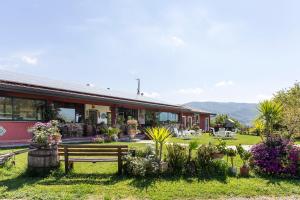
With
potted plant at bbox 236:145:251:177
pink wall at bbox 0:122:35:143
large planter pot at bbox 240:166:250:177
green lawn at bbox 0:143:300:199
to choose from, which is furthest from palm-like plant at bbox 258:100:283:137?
pink wall at bbox 0:122:35:143

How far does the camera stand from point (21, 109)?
1783 cm

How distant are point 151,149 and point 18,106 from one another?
33.4 ft

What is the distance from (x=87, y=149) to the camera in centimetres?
1030

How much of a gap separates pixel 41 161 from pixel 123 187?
9.34ft

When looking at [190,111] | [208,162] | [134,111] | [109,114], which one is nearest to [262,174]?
[208,162]

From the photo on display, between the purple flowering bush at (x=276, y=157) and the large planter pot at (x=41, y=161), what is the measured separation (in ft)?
21.7

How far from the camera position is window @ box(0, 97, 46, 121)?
16812mm

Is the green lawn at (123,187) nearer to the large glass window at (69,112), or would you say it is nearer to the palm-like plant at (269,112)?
the palm-like plant at (269,112)

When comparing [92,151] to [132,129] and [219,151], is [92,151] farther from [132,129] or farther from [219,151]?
[132,129]

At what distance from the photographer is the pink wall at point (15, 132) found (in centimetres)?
1664

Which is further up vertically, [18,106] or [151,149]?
[18,106]

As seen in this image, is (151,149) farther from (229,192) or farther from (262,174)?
(262,174)

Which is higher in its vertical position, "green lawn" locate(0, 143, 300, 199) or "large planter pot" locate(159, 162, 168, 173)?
"large planter pot" locate(159, 162, 168, 173)

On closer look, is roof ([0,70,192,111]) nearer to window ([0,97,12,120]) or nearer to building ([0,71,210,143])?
building ([0,71,210,143])
